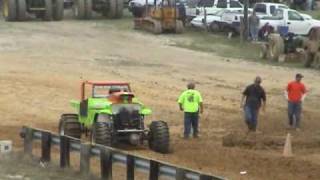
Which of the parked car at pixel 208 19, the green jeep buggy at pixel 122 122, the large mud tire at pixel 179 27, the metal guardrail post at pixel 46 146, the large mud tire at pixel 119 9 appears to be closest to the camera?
the metal guardrail post at pixel 46 146

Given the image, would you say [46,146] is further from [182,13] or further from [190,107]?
[182,13]

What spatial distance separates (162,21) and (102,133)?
31395 millimetres

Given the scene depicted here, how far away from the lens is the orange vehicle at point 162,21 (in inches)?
1863

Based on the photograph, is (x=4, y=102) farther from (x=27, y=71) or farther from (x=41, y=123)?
(x=27, y=71)

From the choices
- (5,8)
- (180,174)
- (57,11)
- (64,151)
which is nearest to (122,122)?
(64,151)

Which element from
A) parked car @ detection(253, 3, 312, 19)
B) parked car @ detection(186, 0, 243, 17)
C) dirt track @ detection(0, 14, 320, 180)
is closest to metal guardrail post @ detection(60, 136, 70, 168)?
dirt track @ detection(0, 14, 320, 180)

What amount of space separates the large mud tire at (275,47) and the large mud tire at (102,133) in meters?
23.1

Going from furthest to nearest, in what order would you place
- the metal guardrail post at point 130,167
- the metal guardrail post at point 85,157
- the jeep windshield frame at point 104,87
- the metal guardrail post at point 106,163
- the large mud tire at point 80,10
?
1. the large mud tire at point 80,10
2. the jeep windshield frame at point 104,87
3. the metal guardrail post at point 85,157
4. the metal guardrail post at point 106,163
5. the metal guardrail post at point 130,167

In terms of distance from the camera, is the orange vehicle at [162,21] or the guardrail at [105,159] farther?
the orange vehicle at [162,21]

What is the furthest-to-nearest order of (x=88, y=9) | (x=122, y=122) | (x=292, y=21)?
(x=88, y=9) → (x=292, y=21) → (x=122, y=122)

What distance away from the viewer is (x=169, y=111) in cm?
2567

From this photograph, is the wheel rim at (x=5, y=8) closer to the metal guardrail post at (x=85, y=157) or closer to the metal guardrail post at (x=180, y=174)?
the metal guardrail post at (x=85, y=157)

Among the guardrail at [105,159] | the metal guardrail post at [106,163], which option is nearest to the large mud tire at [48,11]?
the guardrail at [105,159]

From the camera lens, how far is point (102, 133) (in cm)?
1656
